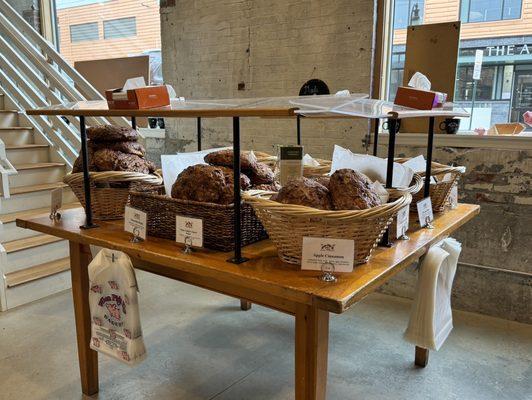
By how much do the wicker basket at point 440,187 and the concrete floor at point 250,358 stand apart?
866 mm

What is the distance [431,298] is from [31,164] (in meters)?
3.47

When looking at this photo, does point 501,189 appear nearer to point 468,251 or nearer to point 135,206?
point 468,251

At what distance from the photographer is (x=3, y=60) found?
4246 mm

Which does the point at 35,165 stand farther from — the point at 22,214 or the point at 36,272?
the point at 36,272

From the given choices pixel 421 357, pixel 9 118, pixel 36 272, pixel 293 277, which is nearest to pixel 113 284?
pixel 293 277

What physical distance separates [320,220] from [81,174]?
3.21 ft

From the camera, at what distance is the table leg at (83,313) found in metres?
1.75

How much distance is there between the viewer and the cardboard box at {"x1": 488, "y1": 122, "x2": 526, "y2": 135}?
8.66 feet

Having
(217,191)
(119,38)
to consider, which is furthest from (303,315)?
(119,38)

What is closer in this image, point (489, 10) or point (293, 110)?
point (293, 110)

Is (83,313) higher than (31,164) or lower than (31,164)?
lower

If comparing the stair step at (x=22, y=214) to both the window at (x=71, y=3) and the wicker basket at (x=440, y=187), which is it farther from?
the wicker basket at (x=440, y=187)

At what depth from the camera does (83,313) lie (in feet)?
5.95

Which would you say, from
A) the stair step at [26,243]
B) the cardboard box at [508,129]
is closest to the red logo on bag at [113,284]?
the stair step at [26,243]
